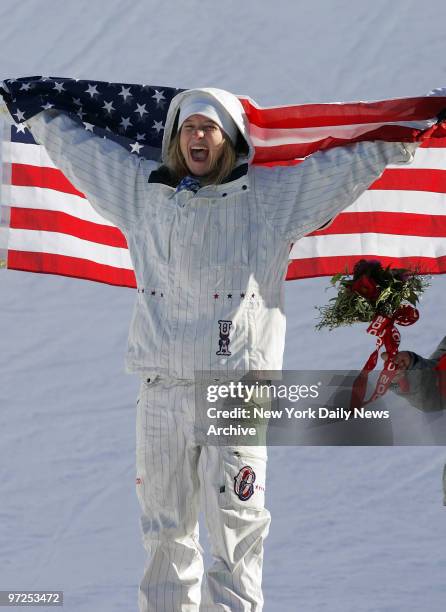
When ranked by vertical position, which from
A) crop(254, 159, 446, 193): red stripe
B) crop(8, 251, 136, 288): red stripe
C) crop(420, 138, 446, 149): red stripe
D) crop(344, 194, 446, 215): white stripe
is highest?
crop(420, 138, 446, 149): red stripe

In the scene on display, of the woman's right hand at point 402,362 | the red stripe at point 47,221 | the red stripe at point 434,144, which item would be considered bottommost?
the woman's right hand at point 402,362

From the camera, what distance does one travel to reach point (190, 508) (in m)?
4.02

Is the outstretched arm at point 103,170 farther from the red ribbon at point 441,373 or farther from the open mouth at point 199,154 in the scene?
the red ribbon at point 441,373

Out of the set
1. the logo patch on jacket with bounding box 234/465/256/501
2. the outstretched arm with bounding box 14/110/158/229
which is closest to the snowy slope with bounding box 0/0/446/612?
the logo patch on jacket with bounding box 234/465/256/501

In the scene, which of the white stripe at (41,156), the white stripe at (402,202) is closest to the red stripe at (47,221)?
the white stripe at (41,156)

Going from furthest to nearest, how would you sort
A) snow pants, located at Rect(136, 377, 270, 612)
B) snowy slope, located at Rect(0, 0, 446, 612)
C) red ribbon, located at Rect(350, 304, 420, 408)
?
snowy slope, located at Rect(0, 0, 446, 612) → red ribbon, located at Rect(350, 304, 420, 408) → snow pants, located at Rect(136, 377, 270, 612)

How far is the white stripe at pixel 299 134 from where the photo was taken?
14.4 ft

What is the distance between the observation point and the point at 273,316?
13.3 ft

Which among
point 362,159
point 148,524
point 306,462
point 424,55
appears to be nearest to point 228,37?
A: point 424,55

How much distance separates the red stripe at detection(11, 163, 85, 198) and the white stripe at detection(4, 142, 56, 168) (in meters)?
0.02

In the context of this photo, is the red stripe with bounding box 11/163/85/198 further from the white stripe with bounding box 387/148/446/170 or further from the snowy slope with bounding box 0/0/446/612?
the snowy slope with bounding box 0/0/446/612

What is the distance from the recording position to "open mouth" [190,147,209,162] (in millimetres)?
4086

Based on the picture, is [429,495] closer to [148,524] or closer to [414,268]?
[414,268]

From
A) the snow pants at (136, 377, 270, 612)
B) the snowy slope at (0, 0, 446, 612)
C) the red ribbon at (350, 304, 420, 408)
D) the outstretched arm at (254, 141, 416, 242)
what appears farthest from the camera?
the snowy slope at (0, 0, 446, 612)
